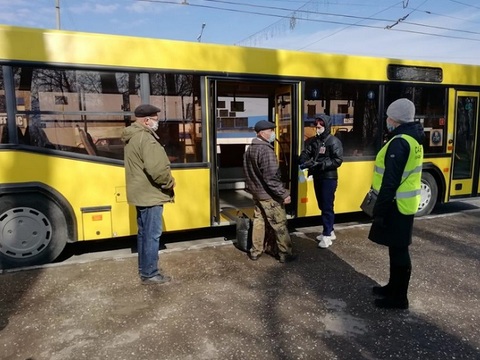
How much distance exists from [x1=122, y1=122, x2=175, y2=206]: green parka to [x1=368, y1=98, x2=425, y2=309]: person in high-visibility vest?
2.10m

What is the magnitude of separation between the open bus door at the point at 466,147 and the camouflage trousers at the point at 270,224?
411cm

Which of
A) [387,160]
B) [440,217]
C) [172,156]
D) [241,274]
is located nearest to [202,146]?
[172,156]

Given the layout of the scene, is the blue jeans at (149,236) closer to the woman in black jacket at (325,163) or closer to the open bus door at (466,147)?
the woman in black jacket at (325,163)

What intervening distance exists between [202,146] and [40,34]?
2292mm

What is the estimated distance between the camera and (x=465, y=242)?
5.46 m

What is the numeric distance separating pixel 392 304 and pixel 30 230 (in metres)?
4.08

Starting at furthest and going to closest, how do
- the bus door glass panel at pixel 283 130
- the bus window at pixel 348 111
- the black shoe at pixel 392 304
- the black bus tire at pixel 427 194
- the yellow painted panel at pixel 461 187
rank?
1. the yellow painted panel at pixel 461 187
2. the black bus tire at pixel 427 194
3. the bus door glass panel at pixel 283 130
4. the bus window at pixel 348 111
5. the black shoe at pixel 392 304

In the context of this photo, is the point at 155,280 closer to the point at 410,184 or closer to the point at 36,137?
the point at 36,137

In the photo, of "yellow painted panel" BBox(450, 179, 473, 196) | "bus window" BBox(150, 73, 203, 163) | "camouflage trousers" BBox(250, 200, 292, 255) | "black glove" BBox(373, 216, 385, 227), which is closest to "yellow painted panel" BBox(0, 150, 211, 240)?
"bus window" BBox(150, 73, 203, 163)

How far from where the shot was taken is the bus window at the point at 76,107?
432 centimetres

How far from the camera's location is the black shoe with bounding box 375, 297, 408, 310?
11.5 feet

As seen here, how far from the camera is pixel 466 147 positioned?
6992mm

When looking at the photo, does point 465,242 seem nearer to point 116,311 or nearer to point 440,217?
point 440,217

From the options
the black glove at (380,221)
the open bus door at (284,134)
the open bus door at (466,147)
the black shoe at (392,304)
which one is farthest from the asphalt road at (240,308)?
the open bus door at (466,147)
